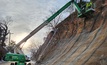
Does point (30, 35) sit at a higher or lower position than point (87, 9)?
lower

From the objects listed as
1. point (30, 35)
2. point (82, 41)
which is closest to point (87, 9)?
point (82, 41)

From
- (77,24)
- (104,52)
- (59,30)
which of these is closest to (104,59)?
(104,52)

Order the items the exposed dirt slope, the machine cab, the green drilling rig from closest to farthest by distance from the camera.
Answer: the exposed dirt slope
the green drilling rig
the machine cab

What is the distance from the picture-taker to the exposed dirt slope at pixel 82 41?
56.0 feet

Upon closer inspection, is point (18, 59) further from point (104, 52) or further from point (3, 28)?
point (3, 28)

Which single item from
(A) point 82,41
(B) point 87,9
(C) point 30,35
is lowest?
(A) point 82,41

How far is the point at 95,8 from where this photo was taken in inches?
1061

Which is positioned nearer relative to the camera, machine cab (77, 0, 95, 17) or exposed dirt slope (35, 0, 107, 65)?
exposed dirt slope (35, 0, 107, 65)

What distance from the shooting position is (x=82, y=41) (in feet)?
81.7

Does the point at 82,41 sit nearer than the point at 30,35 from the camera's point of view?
Yes

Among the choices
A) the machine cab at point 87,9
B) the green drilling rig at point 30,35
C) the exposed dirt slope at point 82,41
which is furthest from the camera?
the machine cab at point 87,9

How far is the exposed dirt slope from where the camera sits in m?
17.1

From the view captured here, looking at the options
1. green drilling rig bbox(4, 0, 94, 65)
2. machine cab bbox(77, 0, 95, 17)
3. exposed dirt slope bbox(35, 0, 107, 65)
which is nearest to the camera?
exposed dirt slope bbox(35, 0, 107, 65)

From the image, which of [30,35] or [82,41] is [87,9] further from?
[30,35]
